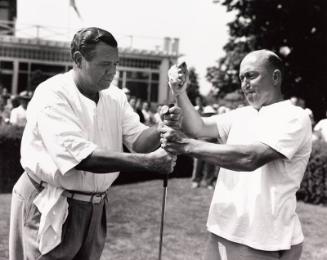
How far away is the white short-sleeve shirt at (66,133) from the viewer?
3113 millimetres

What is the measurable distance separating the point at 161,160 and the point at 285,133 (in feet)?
2.53

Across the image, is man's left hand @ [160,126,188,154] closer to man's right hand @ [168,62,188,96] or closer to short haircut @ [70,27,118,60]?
man's right hand @ [168,62,188,96]

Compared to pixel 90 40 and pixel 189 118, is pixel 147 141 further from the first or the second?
pixel 90 40

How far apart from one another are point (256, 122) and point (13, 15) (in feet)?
100

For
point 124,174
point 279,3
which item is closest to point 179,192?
point 124,174

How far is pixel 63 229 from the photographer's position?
11.0 feet

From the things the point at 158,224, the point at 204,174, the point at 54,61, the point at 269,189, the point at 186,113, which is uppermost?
the point at 186,113

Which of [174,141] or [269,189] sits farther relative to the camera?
[174,141]

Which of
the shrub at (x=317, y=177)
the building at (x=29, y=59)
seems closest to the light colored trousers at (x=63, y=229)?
the shrub at (x=317, y=177)

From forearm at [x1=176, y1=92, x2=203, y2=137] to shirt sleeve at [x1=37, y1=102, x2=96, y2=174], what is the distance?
0.87 metres

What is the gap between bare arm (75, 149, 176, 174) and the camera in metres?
3.10

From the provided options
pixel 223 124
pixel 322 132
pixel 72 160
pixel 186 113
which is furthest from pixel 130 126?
pixel 322 132

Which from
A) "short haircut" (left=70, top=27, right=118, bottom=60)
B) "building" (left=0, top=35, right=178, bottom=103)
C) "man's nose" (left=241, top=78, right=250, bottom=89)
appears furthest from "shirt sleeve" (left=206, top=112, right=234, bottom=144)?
"building" (left=0, top=35, right=178, bottom=103)

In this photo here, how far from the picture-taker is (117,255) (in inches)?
254
